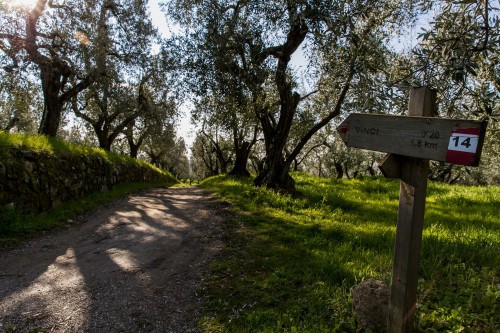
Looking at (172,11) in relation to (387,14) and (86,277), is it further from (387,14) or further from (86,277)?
(86,277)

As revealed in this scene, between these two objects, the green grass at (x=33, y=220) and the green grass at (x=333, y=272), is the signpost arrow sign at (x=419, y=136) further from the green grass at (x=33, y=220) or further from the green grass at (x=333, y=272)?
the green grass at (x=33, y=220)

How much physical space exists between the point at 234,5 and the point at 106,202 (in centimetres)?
893

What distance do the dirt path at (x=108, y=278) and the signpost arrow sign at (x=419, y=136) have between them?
10.7ft

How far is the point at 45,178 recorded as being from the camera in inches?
360

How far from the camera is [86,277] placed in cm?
545

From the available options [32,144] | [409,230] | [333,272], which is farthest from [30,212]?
[409,230]

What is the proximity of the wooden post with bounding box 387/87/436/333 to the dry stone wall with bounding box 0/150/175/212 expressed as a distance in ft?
28.2

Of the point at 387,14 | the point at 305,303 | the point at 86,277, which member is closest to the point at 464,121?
the point at 305,303

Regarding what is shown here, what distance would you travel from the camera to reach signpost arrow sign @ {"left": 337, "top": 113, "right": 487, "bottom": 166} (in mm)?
2652

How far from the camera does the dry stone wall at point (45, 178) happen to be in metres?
7.89

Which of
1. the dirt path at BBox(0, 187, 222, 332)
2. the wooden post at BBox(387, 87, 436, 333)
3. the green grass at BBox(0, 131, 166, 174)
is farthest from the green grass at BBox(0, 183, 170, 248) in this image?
the wooden post at BBox(387, 87, 436, 333)

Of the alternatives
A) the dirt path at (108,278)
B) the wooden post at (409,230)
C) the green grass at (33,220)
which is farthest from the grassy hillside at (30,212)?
the wooden post at (409,230)

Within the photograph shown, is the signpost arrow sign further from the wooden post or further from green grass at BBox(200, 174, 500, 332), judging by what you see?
green grass at BBox(200, 174, 500, 332)

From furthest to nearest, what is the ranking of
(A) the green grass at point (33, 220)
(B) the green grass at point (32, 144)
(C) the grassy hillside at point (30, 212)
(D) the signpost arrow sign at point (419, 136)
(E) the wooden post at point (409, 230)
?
(B) the green grass at point (32, 144) < (C) the grassy hillside at point (30, 212) < (A) the green grass at point (33, 220) < (E) the wooden post at point (409, 230) < (D) the signpost arrow sign at point (419, 136)
